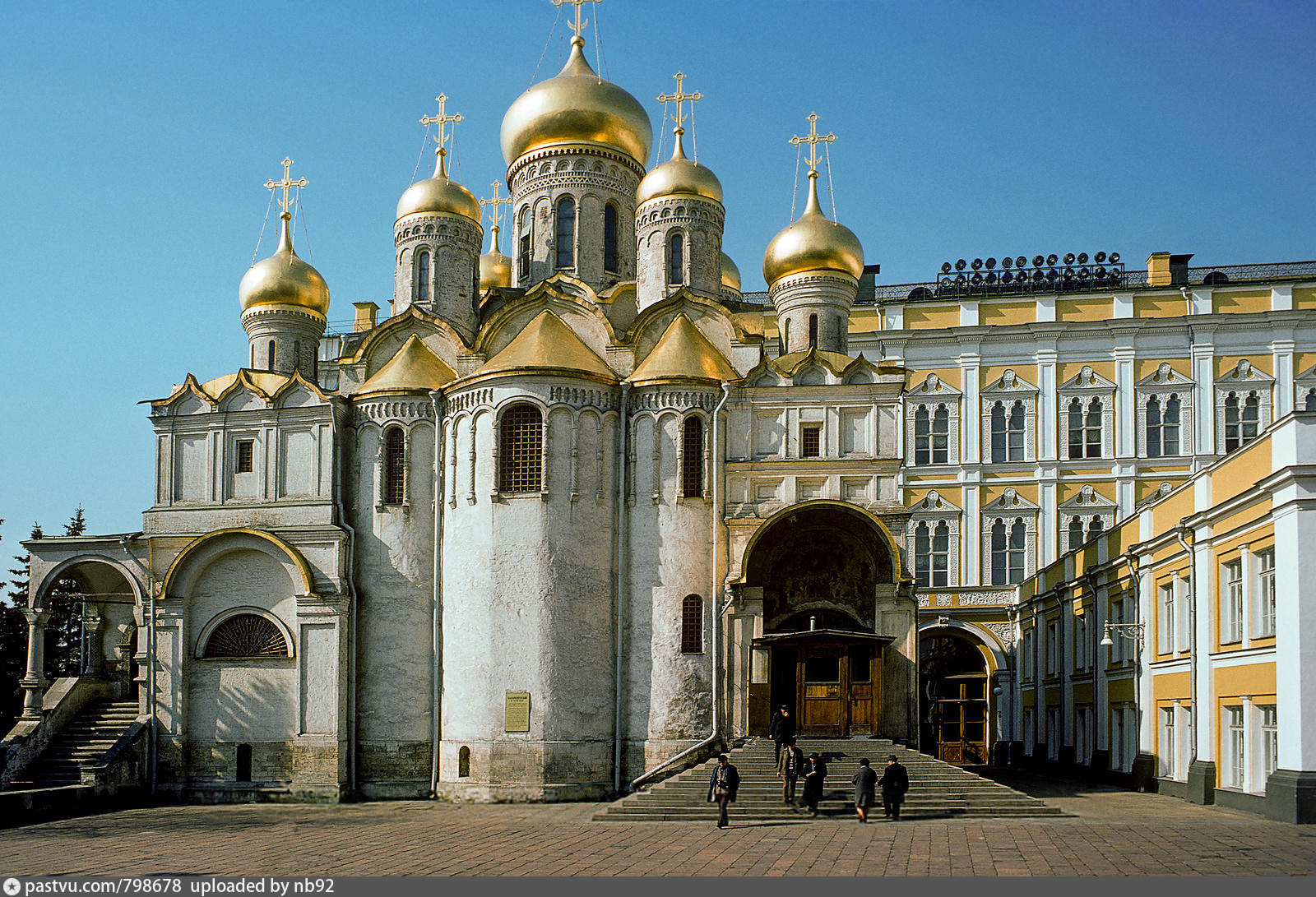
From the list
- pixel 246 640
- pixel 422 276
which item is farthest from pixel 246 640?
pixel 422 276

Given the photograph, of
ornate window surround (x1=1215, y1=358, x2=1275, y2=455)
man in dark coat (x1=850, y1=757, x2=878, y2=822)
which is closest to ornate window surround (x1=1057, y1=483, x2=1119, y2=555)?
ornate window surround (x1=1215, y1=358, x2=1275, y2=455)

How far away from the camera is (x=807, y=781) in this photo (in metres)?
22.2

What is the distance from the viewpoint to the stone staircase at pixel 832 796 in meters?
22.4

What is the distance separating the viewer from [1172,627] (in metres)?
26.5

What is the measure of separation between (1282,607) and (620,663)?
1313cm

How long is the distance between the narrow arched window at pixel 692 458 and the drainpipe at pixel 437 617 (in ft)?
17.5

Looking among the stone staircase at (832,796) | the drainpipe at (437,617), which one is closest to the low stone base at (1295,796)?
the stone staircase at (832,796)

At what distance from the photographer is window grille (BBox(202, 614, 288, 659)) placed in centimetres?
3039

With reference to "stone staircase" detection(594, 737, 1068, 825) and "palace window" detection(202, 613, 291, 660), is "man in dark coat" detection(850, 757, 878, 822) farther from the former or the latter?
"palace window" detection(202, 613, 291, 660)

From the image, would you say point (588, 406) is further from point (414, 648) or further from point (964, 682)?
point (964, 682)

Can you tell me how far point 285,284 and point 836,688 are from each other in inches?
686

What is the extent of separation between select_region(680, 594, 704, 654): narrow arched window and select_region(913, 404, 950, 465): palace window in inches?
663

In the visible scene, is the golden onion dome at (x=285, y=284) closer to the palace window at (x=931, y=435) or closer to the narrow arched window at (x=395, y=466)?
the narrow arched window at (x=395, y=466)

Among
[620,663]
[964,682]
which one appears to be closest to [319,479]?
[620,663]
